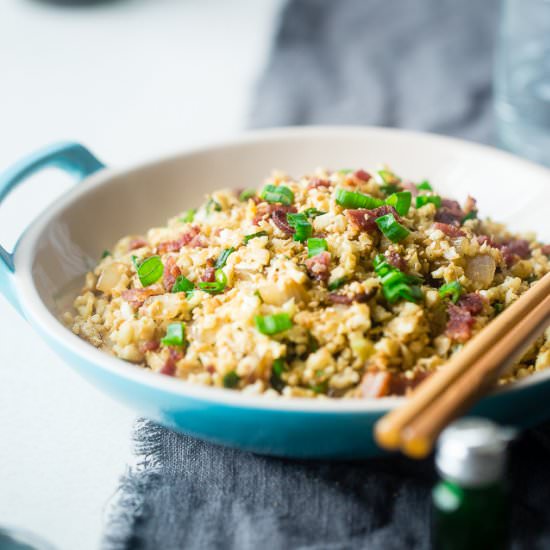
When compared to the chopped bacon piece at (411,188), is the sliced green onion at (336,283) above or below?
below

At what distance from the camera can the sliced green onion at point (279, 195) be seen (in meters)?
2.11

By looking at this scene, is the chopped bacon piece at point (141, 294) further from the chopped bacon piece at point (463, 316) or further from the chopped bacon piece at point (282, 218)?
the chopped bacon piece at point (463, 316)

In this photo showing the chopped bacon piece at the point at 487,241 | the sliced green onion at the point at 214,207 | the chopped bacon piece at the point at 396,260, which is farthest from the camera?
the sliced green onion at the point at 214,207

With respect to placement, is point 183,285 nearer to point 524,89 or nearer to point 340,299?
point 340,299

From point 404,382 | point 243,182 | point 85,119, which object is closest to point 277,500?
point 404,382

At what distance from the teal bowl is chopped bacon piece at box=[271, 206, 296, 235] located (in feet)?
1.81

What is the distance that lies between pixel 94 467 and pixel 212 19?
3744mm

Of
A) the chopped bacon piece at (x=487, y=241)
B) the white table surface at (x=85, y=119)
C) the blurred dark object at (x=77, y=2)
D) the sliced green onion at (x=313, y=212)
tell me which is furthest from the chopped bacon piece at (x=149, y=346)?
the blurred dark object at (x=77, y=2)

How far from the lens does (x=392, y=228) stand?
1.89 meters

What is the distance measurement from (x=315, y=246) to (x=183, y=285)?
0.34 m

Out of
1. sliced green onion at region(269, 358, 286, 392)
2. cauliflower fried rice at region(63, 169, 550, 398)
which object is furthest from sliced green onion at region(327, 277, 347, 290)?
sliced green onion at region(269, 358, 286, 392)

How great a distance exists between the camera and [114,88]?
427cm

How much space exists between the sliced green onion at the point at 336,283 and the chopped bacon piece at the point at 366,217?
0.55 feet

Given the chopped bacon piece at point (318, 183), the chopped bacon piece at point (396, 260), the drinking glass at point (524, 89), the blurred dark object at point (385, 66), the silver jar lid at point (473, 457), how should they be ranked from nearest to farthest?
1. the silver jar lid at point (473, 457)
2. the chopped bacon piece at point (396, 260)
3. the chopped bacon piece at point (318, 183)
4. the drinking glass at point (524, 89)
5. the blurred dark object at point (385, 66)
